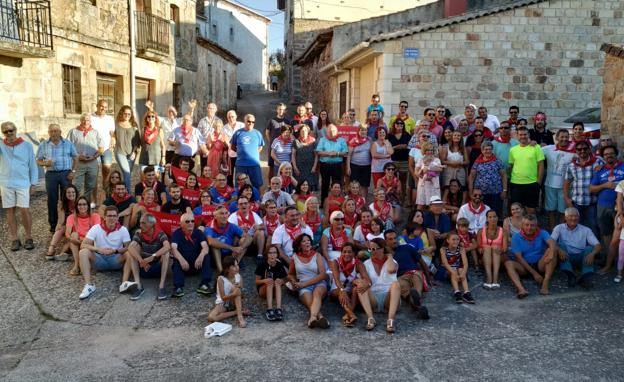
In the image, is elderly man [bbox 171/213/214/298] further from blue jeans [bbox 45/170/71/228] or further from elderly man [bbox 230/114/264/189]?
blue jeans [bbox 45/170/71/228]

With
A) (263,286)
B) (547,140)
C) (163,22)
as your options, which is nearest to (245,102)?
(163,22)

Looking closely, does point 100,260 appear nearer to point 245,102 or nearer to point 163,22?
point 163,22

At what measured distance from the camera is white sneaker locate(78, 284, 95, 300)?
6.30 m

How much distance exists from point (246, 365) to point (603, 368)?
121 inches

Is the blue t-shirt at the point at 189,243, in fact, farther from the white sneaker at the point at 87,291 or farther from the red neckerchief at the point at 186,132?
the red neckerchief at the point at 186,132

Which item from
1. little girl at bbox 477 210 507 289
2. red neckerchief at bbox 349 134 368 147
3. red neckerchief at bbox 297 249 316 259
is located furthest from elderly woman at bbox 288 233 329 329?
red neckerchief at bbox 349 134 368 147

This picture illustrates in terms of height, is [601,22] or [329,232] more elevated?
[601,22]

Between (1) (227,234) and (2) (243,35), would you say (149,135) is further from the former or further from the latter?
(2) (243,35)

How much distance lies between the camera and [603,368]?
15.6 feet

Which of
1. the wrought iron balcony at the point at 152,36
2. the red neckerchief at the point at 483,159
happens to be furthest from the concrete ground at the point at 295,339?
the wrought iron balcony at the point at 152,36

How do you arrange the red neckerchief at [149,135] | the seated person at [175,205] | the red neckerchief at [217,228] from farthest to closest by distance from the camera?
the red neckerchief at [149,135]
the seated person at [175,205]
the red neckerchief at [217,228]

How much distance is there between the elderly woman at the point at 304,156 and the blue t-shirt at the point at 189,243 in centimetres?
236

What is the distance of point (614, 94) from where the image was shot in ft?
27.5

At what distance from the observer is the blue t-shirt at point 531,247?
6895 mm
